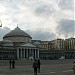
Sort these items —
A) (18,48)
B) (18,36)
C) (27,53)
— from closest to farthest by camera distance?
1. (18,48)
2. (27,53)
3. (18,36)

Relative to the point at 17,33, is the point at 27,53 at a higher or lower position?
lower

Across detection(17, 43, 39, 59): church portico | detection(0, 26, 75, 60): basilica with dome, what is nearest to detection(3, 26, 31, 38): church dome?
detection(0, 26, 75, 60): basilica with dome

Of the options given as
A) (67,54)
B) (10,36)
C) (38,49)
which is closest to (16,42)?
(10,36)

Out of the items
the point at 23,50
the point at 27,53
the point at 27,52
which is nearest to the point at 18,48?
the point at 23,50

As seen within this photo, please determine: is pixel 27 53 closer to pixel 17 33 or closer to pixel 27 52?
pixel 27 52

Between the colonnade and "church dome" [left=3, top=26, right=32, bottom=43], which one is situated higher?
"church dome" [left=3, top=26, right=32, bottom=43]

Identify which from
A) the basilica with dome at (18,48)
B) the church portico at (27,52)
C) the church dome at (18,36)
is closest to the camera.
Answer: the church portico at (27,52)

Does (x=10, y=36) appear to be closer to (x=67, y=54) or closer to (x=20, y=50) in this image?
(x=20, y=50)

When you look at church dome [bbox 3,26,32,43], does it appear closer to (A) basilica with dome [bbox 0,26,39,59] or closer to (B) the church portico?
(A) basilica with dome [bbox 0,26,39,59]

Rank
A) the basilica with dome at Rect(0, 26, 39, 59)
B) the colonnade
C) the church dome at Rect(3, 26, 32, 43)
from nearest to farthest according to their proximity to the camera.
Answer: the colonnade
the basilica with dome at Rect(0, 26, 39, 59)
the church dome at Rect(3, 26, 32, 43)

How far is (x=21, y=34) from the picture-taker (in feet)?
552

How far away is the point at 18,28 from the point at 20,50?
28.9m

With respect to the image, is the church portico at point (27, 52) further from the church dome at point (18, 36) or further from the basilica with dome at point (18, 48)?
the church dome at point (18, 36)

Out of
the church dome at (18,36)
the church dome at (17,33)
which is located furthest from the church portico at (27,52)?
the church dome at (17,33)
